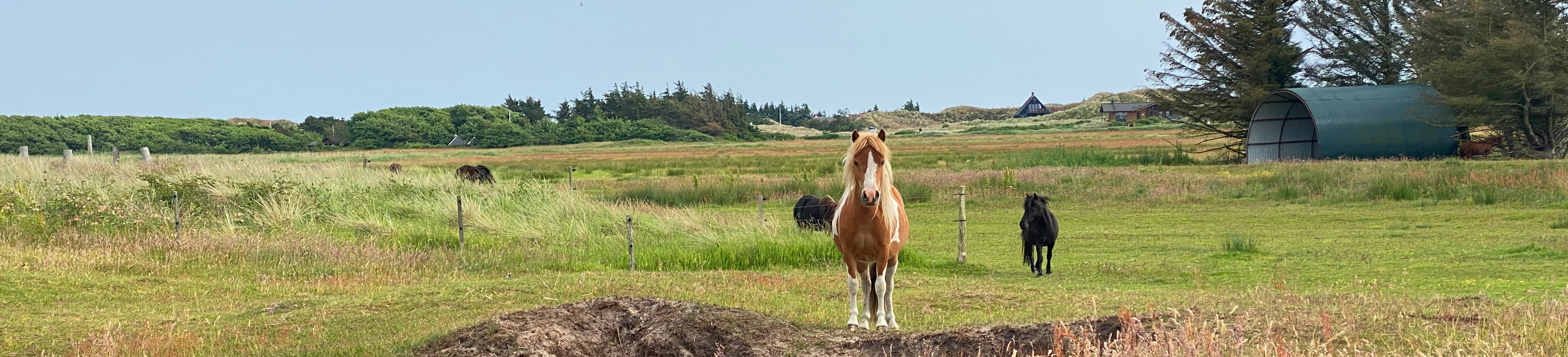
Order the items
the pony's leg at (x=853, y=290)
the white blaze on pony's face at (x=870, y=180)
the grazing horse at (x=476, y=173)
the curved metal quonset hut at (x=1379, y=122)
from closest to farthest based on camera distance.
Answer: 1. the white blaze on pony's face at (x=870, y=180)
2. the pony's leg at (x=853, y=290)
3. the grazing horse at (x=476, y=173)
4. the curved metal quonset hut at (x=1379, y=122)

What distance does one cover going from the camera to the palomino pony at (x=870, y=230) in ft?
24.5

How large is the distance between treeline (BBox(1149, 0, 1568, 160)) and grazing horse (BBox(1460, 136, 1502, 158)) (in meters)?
0.52

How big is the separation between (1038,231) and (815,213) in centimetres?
632

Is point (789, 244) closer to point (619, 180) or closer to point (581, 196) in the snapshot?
point (581, 196)

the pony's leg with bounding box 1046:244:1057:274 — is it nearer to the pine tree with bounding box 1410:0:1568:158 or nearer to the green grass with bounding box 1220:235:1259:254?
the green grass with bounding box 1220:235:1259:254

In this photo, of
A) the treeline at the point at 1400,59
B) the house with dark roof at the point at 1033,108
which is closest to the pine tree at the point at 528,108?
the house with dark roof at the point at 1033,108

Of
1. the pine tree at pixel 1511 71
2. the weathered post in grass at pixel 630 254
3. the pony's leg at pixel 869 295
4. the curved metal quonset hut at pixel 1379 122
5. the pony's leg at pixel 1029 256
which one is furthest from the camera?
the curved metal quonset hut at pixel 1379 122

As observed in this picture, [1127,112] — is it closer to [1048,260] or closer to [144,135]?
[144,135]

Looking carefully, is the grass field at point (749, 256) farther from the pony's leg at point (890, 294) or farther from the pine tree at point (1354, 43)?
the pine tree at point (1354, 43)

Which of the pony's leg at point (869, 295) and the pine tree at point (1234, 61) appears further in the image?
the pine tree at point (1234, 61)

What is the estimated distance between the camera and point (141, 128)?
95.8 metres

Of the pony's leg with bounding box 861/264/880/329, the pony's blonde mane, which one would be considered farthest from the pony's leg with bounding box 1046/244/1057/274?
the pony's blonde mane

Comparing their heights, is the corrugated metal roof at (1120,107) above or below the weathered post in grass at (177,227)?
above

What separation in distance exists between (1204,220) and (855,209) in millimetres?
15038
